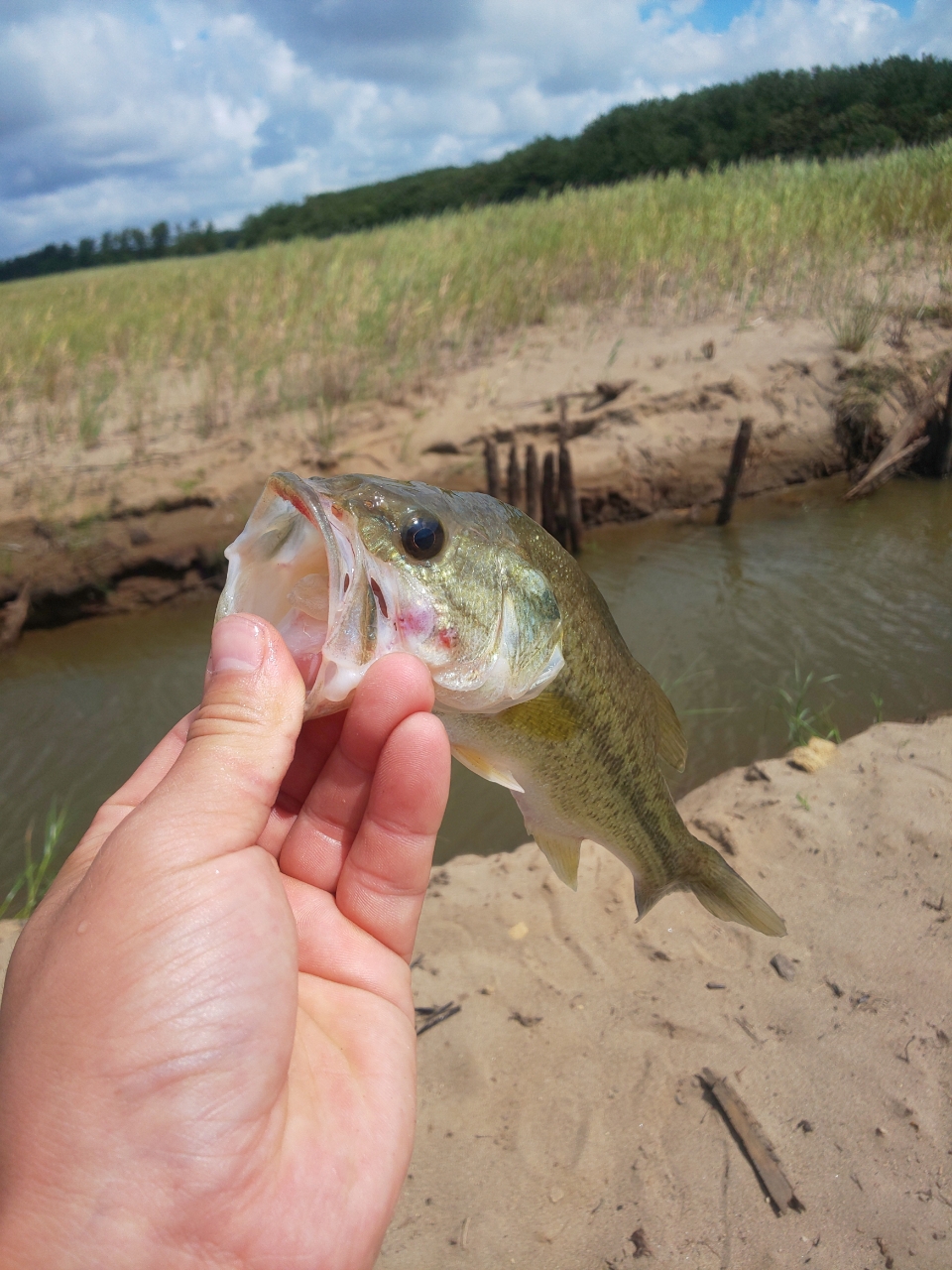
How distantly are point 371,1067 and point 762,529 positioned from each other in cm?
810

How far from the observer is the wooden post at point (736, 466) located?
8727mm

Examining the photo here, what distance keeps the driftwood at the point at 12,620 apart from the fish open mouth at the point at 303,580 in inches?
278

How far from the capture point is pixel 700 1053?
118 inches

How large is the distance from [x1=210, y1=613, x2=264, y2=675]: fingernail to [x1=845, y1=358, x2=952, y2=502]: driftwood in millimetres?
9001

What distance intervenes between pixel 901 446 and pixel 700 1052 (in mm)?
8430

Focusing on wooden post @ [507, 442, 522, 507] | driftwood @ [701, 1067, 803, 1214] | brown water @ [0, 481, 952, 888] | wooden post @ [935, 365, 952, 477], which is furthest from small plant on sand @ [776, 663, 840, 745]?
wooden post @ [935, 365, 952, 477]

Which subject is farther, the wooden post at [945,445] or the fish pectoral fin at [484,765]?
the wooden post at [945,445]

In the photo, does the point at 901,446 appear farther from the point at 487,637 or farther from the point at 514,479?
the point at 487,637

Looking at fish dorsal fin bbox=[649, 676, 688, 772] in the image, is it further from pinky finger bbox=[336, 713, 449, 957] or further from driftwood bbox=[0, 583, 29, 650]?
driftwood bbox=[0, 583, 29, 650]

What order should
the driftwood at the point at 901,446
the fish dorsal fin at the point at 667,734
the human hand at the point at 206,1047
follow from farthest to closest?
the driftwood at the point at 901,446 < the fish dorsal fin at the point at 667,734 < the human hand at the point at 206,1047

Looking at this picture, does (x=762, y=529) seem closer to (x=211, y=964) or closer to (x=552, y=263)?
(x=552, y=263)

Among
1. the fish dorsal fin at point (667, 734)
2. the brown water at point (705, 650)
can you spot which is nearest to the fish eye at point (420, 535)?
the fish dorsal fin at point (667, 734)

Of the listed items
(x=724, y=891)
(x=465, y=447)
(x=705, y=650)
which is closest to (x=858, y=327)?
(x=465, y=447)

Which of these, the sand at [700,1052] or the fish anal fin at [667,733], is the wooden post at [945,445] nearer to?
the sand at [700,1052]
